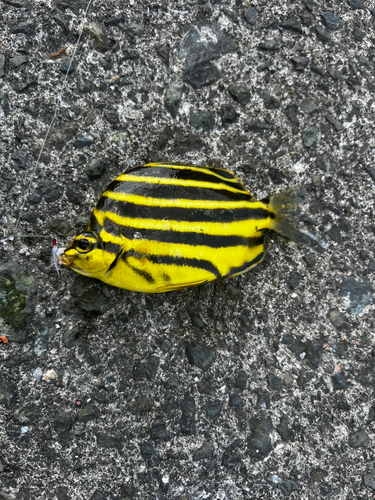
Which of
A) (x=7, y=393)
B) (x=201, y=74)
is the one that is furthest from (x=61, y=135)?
(x=7, y=393)

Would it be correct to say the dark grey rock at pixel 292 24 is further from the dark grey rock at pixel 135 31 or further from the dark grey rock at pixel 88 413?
the dark grey rock at pixel 88 413

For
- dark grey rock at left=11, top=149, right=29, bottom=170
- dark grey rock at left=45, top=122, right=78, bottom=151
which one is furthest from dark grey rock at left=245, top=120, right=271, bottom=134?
dark grey rock at left=11, top=149, right=29, bottom=170

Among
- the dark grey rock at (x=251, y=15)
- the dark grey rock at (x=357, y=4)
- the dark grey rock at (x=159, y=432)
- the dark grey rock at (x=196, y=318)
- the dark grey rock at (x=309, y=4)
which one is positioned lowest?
the dark grey rock at (x=159, y=432)

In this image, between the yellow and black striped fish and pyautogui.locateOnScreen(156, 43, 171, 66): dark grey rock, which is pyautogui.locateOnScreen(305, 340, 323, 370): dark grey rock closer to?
the yellow and black striped fish

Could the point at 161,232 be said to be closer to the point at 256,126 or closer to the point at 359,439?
the point at 256,126

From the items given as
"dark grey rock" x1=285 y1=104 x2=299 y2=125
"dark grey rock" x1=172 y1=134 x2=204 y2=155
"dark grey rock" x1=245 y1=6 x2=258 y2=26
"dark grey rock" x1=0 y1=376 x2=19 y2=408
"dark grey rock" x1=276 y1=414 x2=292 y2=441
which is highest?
"dark grey rock" x1=245 y1=6 x2=258 y2=26

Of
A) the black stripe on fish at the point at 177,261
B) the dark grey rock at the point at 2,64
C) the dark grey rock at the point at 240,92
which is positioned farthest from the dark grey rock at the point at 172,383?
the dark grey rock at the point at 2,64
